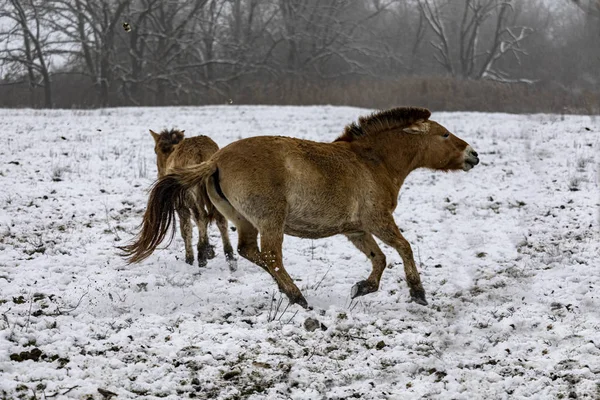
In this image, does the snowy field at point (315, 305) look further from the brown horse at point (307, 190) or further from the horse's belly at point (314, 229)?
the horse's belly at point (314, 229)

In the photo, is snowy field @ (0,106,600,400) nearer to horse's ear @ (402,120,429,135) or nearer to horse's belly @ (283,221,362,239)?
horse's belly @ (283,221,362,239)

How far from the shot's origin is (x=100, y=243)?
7941mm

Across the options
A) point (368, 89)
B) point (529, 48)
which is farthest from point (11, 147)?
point (529, 48)

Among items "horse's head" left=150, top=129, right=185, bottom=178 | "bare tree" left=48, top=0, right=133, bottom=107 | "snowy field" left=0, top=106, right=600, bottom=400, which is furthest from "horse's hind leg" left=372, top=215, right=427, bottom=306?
"bare tree" left=48, top=0, right=133, bottom=107

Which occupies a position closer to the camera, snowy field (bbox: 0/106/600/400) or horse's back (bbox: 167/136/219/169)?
snowy field (bbox: 0/106/600/400)

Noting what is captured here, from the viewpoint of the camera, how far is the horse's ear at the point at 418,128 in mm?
6969

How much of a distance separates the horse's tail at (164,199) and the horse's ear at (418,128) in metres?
2.41

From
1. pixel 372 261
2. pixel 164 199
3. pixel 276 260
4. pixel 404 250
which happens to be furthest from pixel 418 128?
pixel 164 199

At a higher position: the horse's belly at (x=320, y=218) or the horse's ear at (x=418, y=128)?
the horse's ear at (x=418, y=128)

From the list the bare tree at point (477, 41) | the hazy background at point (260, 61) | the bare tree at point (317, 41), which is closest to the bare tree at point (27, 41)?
the hazy background at point (260, 61)

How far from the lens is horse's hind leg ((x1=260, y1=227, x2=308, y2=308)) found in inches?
231

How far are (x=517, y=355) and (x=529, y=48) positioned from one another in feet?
159

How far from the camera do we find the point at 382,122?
6957 millimetres

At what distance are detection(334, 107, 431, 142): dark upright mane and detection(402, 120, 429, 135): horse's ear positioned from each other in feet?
0.19
